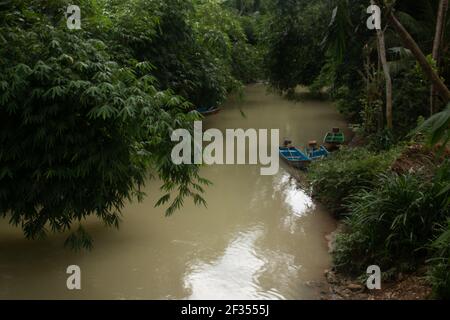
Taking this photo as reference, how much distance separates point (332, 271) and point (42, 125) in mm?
3789

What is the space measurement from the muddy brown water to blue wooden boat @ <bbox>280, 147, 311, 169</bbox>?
3.07ft

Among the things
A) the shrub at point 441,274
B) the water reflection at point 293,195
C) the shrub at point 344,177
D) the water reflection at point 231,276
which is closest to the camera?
the shrub at point 441,274

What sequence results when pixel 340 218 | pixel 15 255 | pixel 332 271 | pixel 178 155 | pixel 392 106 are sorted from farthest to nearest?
pixel 392 106 → pixel 340 218 → pixel 15 255 → pixel 332 271 → pixel 178 155

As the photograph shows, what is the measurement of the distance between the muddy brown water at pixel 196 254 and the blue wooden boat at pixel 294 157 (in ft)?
3.07

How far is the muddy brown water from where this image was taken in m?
5.91

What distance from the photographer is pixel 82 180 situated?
560 cm

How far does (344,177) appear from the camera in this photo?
25.4 ft

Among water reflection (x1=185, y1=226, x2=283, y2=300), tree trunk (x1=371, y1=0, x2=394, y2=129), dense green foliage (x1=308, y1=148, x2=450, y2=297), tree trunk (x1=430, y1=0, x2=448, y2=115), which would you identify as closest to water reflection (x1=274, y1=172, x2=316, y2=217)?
water reflection (x1=185, y1=226, x2=283, y2=300)

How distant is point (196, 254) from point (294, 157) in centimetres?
489

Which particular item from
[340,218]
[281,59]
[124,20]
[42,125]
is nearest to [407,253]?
[340,218]

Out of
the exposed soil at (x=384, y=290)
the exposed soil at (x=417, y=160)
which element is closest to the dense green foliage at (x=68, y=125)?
the exposed soil at (x=384, y=290)

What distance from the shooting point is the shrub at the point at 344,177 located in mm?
7484

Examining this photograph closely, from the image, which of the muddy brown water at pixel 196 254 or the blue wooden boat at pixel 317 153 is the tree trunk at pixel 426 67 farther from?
the blue wooden boat at pixel 317 153

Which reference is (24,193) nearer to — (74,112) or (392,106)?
(74,112)
